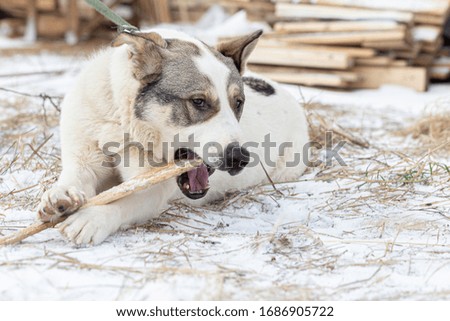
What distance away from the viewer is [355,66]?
8867mm

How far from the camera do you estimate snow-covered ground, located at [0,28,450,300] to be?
2.51 meters

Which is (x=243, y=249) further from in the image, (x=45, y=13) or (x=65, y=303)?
(x=45, y=13)

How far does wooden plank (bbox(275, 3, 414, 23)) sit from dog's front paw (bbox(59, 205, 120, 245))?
20.1ft

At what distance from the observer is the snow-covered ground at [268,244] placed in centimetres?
251

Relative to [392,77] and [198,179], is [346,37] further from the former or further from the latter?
[198,179]

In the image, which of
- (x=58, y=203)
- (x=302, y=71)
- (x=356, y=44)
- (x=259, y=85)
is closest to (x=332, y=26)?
(x=356, y=44)

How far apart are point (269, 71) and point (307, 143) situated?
414 cm

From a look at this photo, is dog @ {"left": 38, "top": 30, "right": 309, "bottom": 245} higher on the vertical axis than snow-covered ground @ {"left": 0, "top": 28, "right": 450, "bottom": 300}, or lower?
higher

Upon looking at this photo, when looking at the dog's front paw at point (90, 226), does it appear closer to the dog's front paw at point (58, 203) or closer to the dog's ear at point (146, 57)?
the dog's front paw at point (58, 203)

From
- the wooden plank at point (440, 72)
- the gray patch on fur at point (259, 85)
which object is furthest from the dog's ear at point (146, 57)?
the wooden plank at point (440, 72)

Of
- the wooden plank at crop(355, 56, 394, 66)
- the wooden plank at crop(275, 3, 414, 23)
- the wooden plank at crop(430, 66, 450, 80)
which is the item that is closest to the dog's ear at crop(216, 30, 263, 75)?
the wooden plank at crop(275, 3, 414, 23)

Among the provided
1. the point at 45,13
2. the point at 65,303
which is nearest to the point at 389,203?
the point at 65,303

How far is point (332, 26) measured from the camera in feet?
28.5

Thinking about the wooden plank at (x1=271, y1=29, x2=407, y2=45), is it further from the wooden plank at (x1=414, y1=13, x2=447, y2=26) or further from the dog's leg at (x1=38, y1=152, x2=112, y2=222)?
the dog's leg at (x1=38, y1=152, x2=112, y2=222)
